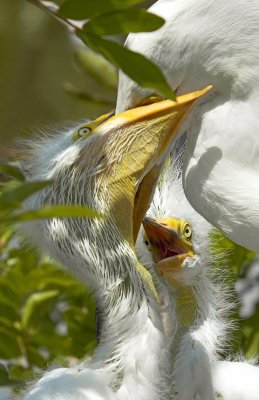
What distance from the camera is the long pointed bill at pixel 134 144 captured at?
54.9 inches

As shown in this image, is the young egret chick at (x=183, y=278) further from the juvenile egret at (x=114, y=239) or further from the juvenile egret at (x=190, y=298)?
the juvenile egret at (x=114, y=239)

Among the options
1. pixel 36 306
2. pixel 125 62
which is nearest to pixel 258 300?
pixel 36 306

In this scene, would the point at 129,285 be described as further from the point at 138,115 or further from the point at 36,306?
the point at 36,306

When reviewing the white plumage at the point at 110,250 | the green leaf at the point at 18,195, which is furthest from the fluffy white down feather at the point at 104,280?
the green leaf at the point at 18,195

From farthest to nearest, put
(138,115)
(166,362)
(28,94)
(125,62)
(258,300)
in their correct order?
(28,94), (258,300), (166,362), (138,115), (125,62)

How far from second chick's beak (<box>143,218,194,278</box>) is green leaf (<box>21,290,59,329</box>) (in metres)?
0.21

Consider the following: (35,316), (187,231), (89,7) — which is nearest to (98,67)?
(187,231)

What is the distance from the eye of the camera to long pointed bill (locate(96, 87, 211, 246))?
140cm

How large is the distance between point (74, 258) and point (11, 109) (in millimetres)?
1384

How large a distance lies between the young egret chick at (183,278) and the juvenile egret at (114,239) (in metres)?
0.19

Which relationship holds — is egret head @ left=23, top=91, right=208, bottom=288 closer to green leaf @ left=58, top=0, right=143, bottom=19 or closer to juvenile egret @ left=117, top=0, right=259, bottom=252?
juvenile egret @ left=117, top=0, right=259, bottom=252

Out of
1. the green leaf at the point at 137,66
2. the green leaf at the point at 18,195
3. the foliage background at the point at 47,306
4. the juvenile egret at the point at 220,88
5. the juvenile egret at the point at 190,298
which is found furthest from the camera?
the foliage background at the point at 47,306

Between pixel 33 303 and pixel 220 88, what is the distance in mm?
594

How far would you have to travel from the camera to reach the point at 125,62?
0.93 meters
